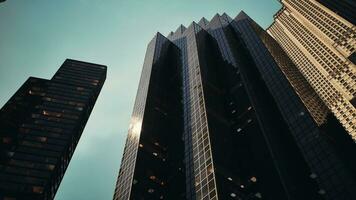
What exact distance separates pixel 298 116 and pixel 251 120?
1379cm

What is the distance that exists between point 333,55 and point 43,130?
146938 mm

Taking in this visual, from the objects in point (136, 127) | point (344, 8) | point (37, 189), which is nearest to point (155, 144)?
point (136, 127)

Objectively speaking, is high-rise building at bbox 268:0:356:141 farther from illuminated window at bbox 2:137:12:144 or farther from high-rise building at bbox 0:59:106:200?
illuminated window at bbox 2:137:12:144

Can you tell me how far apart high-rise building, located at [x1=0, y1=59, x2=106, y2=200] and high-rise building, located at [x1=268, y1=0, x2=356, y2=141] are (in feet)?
386

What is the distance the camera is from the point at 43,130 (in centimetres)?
13550

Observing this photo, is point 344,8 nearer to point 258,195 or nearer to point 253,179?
point 253,179

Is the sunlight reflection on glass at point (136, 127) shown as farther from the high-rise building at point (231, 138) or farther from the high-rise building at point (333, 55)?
the high-rise building at point (333, 55)

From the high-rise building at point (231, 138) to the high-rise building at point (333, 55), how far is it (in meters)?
17.7

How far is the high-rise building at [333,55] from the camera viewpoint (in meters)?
144

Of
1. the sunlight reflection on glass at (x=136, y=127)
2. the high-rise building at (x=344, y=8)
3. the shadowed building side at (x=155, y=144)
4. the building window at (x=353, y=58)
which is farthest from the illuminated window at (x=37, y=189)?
the high-rise building at (x=344, y=8)

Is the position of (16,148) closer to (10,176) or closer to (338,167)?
(10,176)

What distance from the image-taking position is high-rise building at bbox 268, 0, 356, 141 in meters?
144

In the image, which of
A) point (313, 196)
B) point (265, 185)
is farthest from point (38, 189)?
point (313, 196)

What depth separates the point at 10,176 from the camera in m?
111
